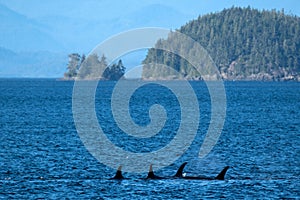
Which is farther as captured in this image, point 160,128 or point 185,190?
point 160,128

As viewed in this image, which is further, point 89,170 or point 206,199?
point 89,170

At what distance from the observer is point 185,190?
43969 millimetres

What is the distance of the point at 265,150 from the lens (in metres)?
64.4

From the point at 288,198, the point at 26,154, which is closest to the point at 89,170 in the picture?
the point at 26,154

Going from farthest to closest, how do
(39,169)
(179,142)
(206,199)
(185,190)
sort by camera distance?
(179,142)
(39,169)
(185,190)
(206,199)

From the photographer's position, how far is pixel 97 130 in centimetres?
8344

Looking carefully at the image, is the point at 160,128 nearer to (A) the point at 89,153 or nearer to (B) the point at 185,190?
(A) the point at 89,153

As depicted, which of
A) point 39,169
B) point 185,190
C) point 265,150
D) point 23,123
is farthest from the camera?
point 23,123

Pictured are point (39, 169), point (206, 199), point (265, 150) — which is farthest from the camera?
point (265, 150)

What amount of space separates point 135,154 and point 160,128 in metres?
26.3

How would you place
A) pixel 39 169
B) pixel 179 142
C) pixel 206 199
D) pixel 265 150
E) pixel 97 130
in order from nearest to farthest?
pixel 206 199 → pixel 39 169 → pixel 265 150 → pixel 179 142 → pixel 97 130

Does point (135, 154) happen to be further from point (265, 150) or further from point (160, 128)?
point (160, 128)

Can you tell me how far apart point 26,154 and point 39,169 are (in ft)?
28.3

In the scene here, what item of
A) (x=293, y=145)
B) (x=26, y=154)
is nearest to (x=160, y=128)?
(x=293, y=145)
